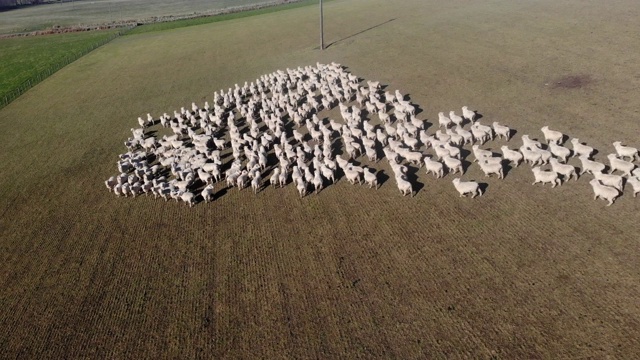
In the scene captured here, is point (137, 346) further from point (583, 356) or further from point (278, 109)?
point (278, 109)

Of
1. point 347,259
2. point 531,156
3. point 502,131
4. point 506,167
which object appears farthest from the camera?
point 502,131

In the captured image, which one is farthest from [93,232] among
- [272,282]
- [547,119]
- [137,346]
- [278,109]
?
[547,119]

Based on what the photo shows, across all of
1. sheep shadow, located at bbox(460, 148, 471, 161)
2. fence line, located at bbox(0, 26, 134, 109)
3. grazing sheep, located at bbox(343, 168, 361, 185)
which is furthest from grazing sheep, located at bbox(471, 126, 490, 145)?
fence line, located at bbox(0, 26, 134, 109)

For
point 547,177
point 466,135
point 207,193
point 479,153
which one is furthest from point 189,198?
point 547,177

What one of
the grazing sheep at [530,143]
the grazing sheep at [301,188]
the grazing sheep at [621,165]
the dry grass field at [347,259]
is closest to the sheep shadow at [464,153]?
the dry grass field at [347,259]

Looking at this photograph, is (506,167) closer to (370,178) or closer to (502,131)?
(502,131)

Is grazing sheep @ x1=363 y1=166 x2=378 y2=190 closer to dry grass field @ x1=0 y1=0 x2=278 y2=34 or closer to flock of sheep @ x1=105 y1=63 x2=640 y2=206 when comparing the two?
flock of sheep @ x1=105 y1=63 x2=640 y2=206
